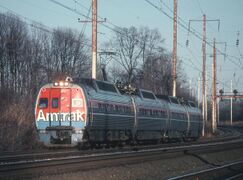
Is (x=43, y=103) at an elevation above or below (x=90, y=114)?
above

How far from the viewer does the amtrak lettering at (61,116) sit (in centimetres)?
2631

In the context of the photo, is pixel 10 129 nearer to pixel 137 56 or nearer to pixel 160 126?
pixel 160 126

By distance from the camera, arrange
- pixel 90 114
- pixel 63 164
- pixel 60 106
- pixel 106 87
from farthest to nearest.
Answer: pixel 106 87, pixel 60 106, pixel 90 114, pixel 63 164

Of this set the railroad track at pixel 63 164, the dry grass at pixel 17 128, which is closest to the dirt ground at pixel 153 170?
the railroad track at pixel 63 164

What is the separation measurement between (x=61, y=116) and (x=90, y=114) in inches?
54.5

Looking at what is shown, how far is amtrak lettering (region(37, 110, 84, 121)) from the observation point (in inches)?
1036

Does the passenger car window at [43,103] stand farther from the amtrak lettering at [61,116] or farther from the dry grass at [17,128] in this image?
the dry grass at [17,128]

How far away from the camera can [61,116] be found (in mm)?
26656

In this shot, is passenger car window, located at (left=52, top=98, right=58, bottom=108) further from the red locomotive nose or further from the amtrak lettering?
the amtrak lettering

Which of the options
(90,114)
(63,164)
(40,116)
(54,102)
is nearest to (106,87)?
(90,114)

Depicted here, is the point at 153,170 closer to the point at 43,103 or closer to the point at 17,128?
the point at 43,103

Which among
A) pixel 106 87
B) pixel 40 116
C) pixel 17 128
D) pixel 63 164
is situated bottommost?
pixel 63 164

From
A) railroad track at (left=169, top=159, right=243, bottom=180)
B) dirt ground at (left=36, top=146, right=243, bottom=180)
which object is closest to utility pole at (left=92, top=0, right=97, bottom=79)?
dirt ground at (left=36, top=146, right=243, bottom=180)

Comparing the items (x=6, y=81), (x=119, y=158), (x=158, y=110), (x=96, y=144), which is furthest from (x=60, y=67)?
(x=119, y=158)
